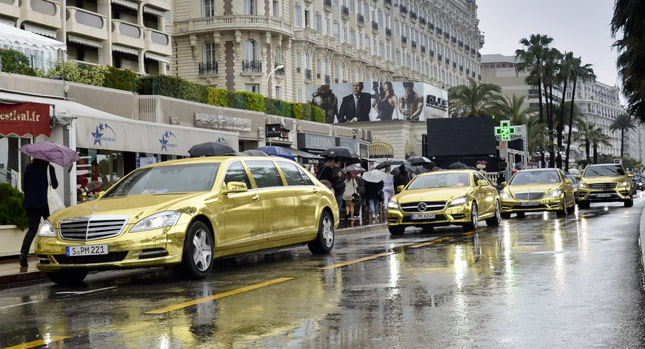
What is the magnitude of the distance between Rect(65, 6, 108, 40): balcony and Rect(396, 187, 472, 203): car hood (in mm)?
26761

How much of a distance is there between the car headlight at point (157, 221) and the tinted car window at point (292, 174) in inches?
129

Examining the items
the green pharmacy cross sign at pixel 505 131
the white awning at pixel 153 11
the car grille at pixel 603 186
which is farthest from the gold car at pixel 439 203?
the white awning at pixel 153 11

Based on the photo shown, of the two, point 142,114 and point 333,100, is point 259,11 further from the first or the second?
point 142,114

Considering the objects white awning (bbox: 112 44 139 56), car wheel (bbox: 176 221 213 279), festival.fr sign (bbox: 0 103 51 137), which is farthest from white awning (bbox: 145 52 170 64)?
car wheel (bbox: 176 221 213 279)

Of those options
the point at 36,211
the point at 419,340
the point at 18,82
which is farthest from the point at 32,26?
the point at 419,340

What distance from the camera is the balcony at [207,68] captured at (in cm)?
6258

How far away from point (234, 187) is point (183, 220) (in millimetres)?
1224

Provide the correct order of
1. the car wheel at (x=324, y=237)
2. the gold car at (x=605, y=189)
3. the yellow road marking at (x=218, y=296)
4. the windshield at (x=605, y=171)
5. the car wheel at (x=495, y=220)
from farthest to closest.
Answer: the windshield at (x=605, y=171) → the gold car at (x=605, y=189) → the car wheel at (x=495, y=220) → the car wheel at (x=324, y=237) → the yellow road marking at (x=218, y=296)

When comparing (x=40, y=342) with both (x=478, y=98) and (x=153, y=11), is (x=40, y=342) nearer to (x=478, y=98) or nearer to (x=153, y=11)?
(x=153, y=11)

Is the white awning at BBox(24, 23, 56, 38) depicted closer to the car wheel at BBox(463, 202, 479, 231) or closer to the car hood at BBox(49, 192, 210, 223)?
the car wheel at BBox(463, 202, 479, 231)

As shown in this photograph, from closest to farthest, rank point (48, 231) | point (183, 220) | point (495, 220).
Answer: point (183, 220)
point (48, 231)
point (495, 220)

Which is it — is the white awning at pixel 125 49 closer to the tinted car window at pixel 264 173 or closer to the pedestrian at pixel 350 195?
the pedestrian at pixel 350 195

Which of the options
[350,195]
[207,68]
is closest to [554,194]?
[350,195]

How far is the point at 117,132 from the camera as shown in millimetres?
22016
